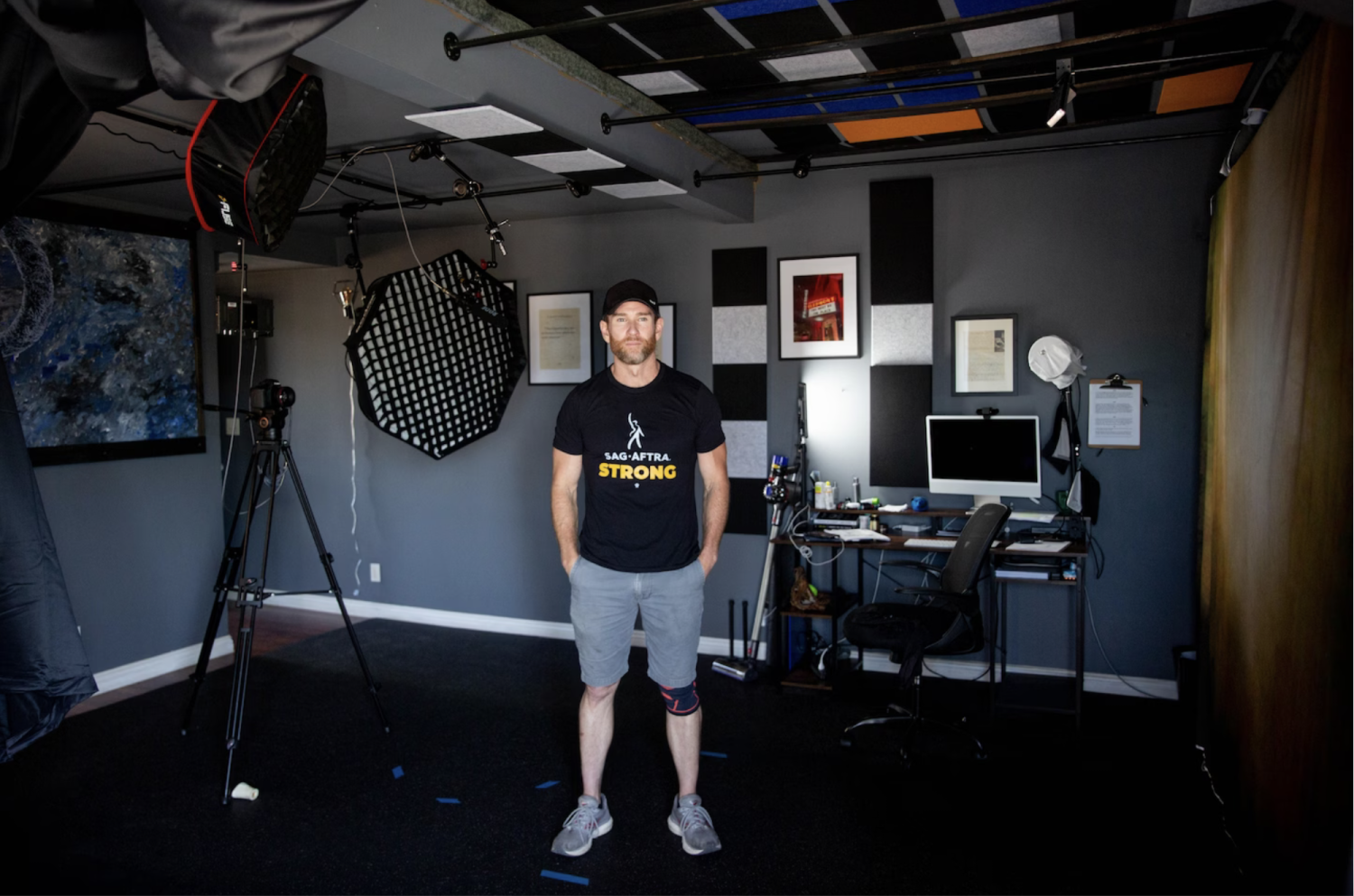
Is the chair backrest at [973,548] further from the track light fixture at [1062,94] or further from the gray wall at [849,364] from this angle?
the track light fixture at [1062,94]

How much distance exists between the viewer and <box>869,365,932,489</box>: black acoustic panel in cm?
424

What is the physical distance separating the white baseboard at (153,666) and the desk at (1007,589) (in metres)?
3.09

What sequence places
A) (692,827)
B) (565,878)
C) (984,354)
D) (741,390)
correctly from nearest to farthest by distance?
(565,878) → (692,827) → (984,354) → (741,390)

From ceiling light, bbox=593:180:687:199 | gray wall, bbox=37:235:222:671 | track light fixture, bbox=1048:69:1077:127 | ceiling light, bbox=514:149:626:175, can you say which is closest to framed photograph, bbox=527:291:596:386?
ceiling light, bbox=593:180:687:199

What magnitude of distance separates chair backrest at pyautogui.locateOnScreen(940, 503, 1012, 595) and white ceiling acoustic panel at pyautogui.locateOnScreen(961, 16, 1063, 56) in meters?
1.58

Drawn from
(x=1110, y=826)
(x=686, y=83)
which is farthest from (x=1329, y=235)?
(x=686, y=83)

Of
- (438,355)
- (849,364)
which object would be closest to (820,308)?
(849,364)

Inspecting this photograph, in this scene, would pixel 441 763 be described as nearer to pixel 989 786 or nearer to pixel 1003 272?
pixel 989 786

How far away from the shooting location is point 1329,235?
6.15ft

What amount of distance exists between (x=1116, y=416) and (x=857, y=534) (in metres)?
1.23

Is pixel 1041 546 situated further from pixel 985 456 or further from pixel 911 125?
pixel 911 125

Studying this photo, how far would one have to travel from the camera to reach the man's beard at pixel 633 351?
2619mm

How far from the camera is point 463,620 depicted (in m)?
5.36

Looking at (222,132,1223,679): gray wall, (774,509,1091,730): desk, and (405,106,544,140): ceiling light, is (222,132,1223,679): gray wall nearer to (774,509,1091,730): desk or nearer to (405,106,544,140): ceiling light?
(774,509,1091,730): desk
